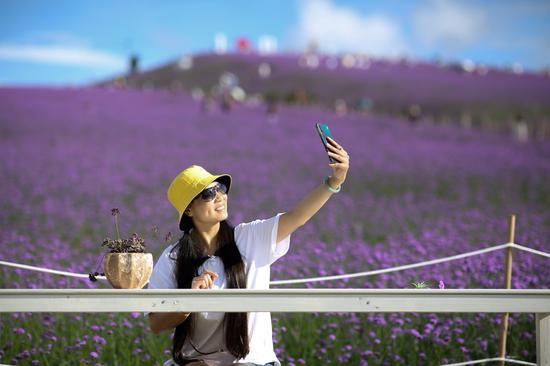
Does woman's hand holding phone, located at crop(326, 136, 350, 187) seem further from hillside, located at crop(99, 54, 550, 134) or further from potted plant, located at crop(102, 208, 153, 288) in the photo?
hillside, located at crop(99, 54, 550, 134)

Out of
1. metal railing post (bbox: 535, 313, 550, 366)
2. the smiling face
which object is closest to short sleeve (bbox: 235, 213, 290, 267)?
the smiling face

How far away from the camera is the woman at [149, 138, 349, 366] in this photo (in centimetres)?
317

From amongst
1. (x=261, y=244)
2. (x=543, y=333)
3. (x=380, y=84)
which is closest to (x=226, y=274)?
(x=261, y=244)

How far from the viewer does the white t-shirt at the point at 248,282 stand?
3195 mm

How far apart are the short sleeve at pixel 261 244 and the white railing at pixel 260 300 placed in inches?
18.4

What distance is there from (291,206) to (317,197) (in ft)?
21.7

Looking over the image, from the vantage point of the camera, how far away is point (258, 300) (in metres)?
2.80

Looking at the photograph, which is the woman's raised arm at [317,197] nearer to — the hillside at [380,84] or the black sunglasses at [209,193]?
the black sunglasses at [209,193]

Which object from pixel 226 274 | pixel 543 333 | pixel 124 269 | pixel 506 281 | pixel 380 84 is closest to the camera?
pixel 543 333

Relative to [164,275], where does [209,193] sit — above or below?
above

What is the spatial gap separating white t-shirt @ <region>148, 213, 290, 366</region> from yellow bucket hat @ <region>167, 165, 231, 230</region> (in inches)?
7.6

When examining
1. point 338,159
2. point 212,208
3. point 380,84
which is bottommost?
point 212,208

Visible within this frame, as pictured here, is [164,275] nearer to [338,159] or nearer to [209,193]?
[209,193]

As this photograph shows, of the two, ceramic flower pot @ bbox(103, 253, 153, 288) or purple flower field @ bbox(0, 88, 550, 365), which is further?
purple flower field @ bbox(0, 88, 550, 365)
